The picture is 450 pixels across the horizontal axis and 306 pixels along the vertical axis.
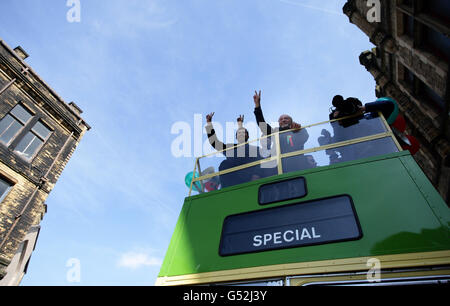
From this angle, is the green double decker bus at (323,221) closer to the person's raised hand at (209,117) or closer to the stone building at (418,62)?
the person's raised hand at (209,117)

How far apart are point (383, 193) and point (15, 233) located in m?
12.1

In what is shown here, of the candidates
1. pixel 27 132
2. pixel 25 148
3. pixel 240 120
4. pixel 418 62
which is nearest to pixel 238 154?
pixel 240 120

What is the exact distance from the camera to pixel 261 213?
3.45m

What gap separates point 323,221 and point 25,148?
42.1ft

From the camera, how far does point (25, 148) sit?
1045 cm

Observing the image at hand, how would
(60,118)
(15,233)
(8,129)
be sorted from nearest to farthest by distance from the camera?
(15,233) < (8,129) < (60,118)

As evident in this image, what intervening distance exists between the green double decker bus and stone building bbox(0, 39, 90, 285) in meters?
9.07

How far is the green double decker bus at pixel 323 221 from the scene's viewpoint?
2336mm

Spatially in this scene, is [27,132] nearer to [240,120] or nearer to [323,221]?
[240,120]

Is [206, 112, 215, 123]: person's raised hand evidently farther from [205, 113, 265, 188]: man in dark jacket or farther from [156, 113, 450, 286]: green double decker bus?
[156, 113, 450, 286]: green double decker bus

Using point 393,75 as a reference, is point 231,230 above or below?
below

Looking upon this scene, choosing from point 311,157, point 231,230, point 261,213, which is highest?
point 311,157
